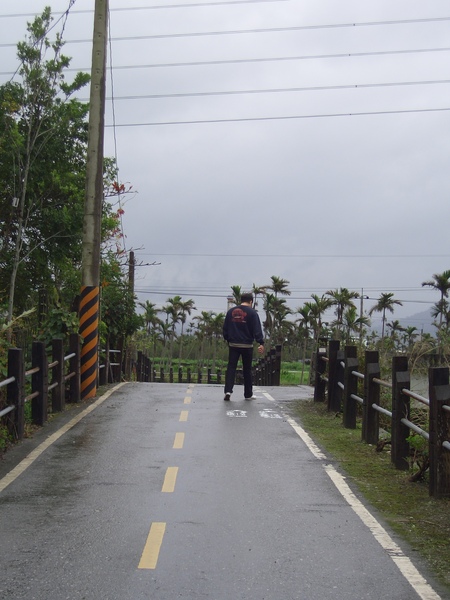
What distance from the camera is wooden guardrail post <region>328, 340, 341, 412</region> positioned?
14797mm

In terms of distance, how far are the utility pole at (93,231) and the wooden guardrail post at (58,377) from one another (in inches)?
83.8

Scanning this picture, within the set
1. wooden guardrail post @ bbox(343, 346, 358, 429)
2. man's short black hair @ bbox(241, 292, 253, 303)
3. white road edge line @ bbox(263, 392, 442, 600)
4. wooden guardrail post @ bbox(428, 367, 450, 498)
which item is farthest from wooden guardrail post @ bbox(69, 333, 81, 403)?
wooden guardrail post @ bbox(428, 367, 450, 498)

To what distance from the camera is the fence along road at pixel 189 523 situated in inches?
215

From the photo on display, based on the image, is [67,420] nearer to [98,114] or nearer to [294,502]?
[294,502]

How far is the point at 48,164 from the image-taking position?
2462 cm

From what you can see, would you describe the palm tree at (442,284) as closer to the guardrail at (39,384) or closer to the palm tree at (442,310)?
the palm tree at (442,310)

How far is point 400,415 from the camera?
1010 cm

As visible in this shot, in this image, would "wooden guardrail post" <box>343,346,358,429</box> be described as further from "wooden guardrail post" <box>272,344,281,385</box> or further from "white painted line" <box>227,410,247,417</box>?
"wooden guardrail post" <box>272,344,281,385</box>

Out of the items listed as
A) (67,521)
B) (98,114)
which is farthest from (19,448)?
(98,114)

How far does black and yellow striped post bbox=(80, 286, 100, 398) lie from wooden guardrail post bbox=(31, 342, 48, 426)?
143 inches

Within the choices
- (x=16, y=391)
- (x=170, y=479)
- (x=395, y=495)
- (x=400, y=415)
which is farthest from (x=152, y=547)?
(x=16, y=391)

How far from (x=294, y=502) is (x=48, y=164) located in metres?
18.7

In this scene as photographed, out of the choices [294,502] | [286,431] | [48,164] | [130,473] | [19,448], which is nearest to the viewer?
[294,502]

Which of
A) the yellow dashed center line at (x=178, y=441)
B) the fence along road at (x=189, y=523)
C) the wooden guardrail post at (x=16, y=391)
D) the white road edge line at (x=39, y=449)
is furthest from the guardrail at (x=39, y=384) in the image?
the yellow dashed center line at (x=178, y=441)
